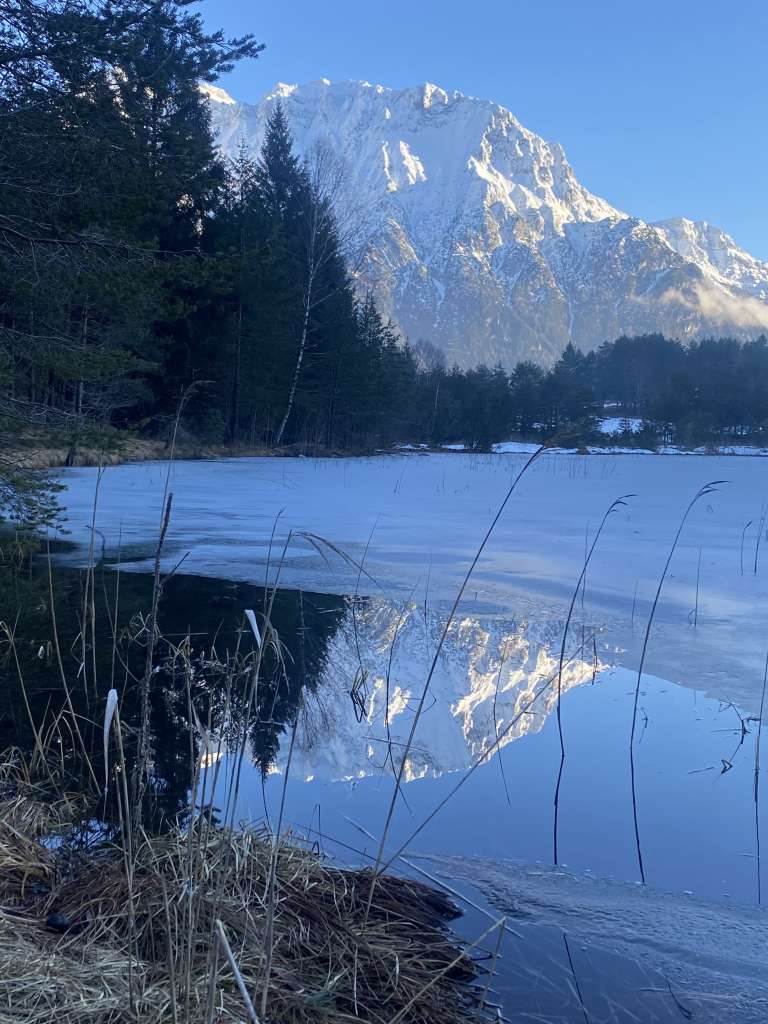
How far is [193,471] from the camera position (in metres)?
15.7

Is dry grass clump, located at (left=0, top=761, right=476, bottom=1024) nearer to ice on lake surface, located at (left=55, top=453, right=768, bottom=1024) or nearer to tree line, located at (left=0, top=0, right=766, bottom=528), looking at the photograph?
ice on lake surface, located at (left=55, top=453, right=768, bottom=1024)

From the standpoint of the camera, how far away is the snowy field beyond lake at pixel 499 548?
15.2 feet

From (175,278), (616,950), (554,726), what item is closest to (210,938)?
(616,950)

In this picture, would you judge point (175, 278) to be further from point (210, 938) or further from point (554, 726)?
point (210, 938)

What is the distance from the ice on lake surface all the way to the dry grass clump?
0.71 feet

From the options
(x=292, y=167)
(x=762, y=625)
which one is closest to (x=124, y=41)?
(x=762, y=625)

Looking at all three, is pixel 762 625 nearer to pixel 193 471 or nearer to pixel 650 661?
pixel 650 661

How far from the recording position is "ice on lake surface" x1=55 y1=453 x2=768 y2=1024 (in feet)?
6.23

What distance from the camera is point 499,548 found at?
305 inches

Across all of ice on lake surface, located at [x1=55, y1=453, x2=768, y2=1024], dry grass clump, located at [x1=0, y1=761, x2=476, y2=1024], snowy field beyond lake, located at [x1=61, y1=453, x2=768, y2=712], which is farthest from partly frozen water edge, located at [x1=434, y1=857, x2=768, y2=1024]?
snowy field beyond lake, located at [x1=61, y1=453, x2=768, y2=712]

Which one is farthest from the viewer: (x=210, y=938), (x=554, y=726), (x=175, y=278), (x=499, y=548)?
(x=499, y=548)

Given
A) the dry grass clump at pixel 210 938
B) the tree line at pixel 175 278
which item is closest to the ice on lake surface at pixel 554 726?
the dry grass clump at pixel 210 938

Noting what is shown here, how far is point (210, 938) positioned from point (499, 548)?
6.37 m

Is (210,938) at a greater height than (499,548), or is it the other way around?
(499,548)
